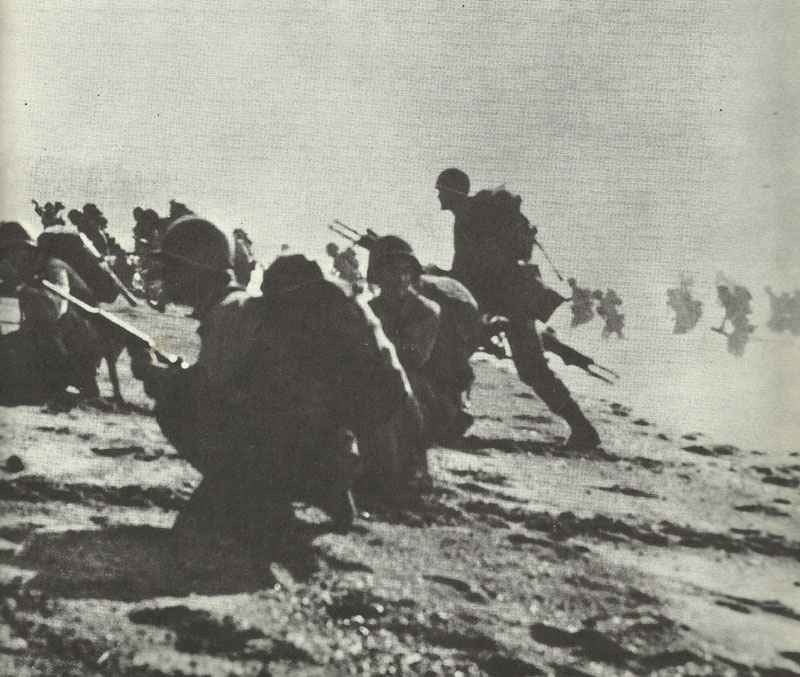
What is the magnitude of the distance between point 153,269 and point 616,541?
244 cm

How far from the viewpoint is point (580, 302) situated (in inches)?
198

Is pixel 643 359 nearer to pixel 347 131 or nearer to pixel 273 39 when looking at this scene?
pixel 347 131

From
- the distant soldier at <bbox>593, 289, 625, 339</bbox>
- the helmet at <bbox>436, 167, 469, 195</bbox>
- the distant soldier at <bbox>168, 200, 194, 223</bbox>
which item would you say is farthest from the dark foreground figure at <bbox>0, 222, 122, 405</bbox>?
the distant soldier at <bbox>593, 289, 625, 339</bbox>

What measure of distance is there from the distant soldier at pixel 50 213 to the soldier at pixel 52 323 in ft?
0.45

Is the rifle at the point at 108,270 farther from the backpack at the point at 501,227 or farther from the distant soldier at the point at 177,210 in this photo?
the backpack at the point at 501,227

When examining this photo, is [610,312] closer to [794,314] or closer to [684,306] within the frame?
[684,306]

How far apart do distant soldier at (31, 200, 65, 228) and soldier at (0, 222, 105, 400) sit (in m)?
0.14

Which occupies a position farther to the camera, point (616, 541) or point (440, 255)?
point (440, 255)

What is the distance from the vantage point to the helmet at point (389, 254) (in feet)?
15.5

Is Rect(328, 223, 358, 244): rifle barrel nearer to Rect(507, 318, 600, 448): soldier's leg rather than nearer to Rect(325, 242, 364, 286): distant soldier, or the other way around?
Rect(325, 242, 364, 286): distant soldier

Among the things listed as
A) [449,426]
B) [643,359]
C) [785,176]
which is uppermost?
[785,176]

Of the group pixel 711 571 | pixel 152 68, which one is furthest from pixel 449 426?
pixel 152 68

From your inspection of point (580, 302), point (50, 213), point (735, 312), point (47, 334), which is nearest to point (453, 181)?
point (580, 302)

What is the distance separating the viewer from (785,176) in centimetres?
480
